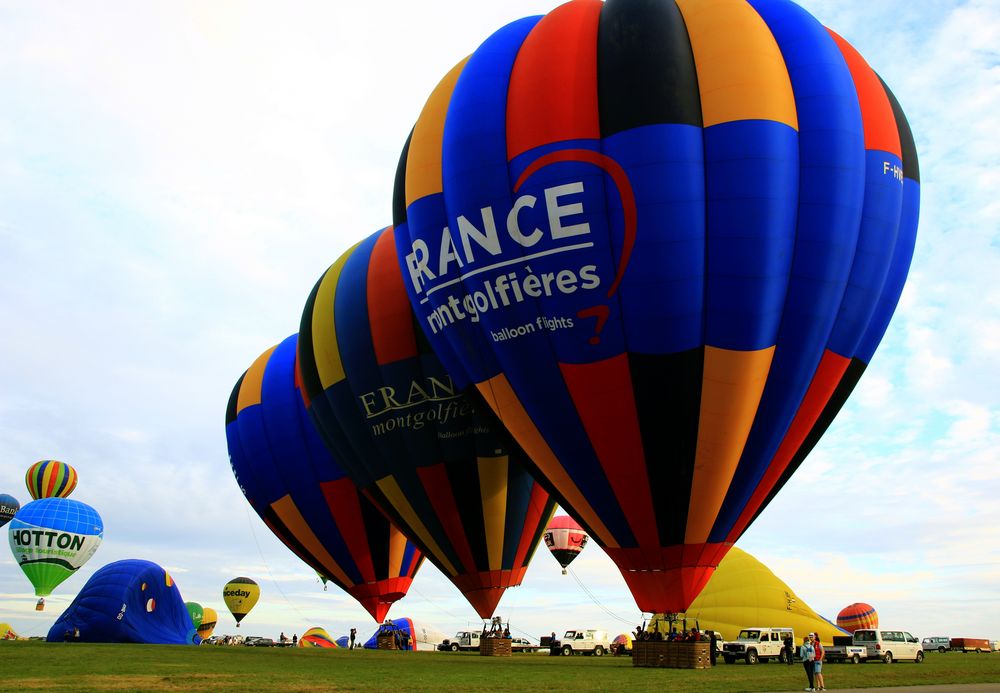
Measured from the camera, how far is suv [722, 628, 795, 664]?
2686 centimetres

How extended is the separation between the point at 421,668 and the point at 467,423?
7116mm

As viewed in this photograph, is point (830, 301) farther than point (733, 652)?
No

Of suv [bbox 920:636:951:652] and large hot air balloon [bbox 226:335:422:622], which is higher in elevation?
large hot air balloon [bbox 226:335:422:622]

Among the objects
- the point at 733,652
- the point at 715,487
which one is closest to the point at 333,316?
the point at 715,487

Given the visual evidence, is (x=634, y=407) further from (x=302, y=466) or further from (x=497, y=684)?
(x=302, y=466)

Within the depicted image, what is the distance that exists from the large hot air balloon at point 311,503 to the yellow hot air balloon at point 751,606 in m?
14.0

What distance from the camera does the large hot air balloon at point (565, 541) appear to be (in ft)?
137

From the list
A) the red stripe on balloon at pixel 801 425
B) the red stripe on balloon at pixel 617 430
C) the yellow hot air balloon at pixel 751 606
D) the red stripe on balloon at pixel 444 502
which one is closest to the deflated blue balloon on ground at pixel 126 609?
the red stripe on balloon at pixel 444 502

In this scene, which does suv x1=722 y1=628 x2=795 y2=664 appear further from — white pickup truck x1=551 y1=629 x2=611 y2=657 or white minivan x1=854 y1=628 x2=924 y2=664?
white pickup truck x1=551 y1=629 x2=611 y2=657

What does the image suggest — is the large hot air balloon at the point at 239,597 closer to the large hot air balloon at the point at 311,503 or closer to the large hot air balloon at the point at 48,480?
the large hot air balloon at the point at 48,480

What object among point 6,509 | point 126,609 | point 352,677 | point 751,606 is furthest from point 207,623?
point 352,677

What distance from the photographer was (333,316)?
88.4 ft

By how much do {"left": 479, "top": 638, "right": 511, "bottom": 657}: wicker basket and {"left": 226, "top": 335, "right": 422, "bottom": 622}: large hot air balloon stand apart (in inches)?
211

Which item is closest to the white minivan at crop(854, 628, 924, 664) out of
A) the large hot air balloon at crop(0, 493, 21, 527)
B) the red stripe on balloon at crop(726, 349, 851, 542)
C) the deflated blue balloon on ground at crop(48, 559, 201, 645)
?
the red stripe on balloon at crop(726, 349, 851, 542)
